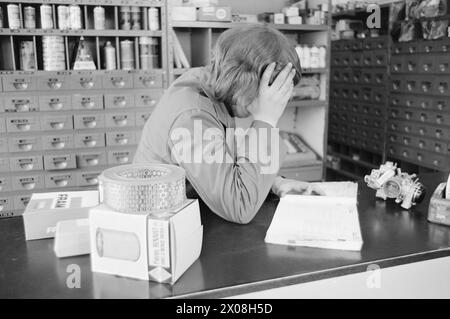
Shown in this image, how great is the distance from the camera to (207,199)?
1336 mm

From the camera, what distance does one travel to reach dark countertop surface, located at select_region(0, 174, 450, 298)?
3.32ft

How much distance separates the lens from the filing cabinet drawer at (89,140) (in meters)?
3.23

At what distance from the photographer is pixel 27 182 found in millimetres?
→ 3150

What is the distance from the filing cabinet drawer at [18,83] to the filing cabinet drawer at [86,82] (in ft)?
0.84

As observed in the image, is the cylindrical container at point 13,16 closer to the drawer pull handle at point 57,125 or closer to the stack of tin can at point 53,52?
the stack of tin can at point 53,52

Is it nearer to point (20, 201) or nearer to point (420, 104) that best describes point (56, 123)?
point (20, 201)

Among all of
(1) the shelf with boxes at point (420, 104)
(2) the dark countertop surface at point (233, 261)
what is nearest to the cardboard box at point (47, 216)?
(2) the dark countertop surface at point (233, 261)

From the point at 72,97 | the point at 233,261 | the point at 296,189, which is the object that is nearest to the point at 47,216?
the point at 233,261

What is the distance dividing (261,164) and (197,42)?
2491 millimetres

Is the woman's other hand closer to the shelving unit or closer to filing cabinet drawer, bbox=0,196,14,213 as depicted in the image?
the shelving unit

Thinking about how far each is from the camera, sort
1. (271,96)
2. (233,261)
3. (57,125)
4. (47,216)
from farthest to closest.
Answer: (57,125) < (271,96) < (47,216) < (233,261)

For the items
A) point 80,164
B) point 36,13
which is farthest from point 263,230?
point 36,13

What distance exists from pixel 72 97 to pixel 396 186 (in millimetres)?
2310
